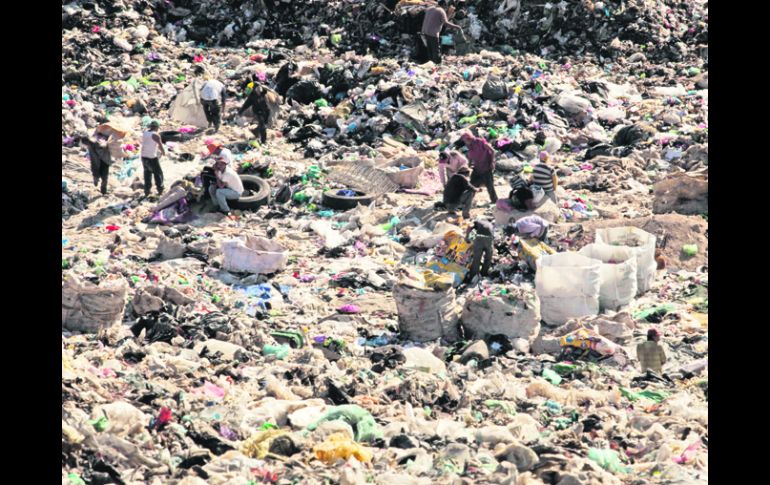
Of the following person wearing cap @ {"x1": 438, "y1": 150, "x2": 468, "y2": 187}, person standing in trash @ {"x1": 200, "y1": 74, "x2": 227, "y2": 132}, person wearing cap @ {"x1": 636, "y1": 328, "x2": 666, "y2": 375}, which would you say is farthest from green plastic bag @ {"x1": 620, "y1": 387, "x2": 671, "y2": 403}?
person standing in trash @ {"x1": 200, "y1": 74, "x2": 227, "y2": 132}

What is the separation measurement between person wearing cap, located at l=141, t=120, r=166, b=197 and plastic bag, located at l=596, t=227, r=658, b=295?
5460 mm

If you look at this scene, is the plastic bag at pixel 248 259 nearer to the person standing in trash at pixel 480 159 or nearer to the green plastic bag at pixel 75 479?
the person standing in trash at pixel 480 159

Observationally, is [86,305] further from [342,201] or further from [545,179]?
[545,179]

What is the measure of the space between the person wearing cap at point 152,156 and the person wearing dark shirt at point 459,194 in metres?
3.48

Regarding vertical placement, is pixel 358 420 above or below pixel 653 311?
above

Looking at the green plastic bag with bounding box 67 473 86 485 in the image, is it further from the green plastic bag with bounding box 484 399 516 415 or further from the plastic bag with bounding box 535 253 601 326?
the plastic bag with bounding box 535 253 601 326

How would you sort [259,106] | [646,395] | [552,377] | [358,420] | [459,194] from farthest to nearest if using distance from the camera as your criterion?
[259,106], [459,194], [552,377], [646,395], [358,420]

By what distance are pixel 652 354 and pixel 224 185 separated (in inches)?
230

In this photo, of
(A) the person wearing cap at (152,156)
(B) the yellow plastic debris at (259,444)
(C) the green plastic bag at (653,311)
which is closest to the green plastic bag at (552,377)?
(C) the green plastic bag at (653,311)

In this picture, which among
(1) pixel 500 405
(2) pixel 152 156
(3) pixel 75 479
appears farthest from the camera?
(2) pixel 152 156

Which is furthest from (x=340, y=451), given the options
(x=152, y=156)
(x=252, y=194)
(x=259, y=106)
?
(x=259, y=106)

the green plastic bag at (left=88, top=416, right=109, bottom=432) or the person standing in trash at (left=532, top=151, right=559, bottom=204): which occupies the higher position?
the green plastic bag at (left=88, top=416, right=109, bottom=432)

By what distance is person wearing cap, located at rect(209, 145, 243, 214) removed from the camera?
1258cm

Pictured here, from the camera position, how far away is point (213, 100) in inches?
623
